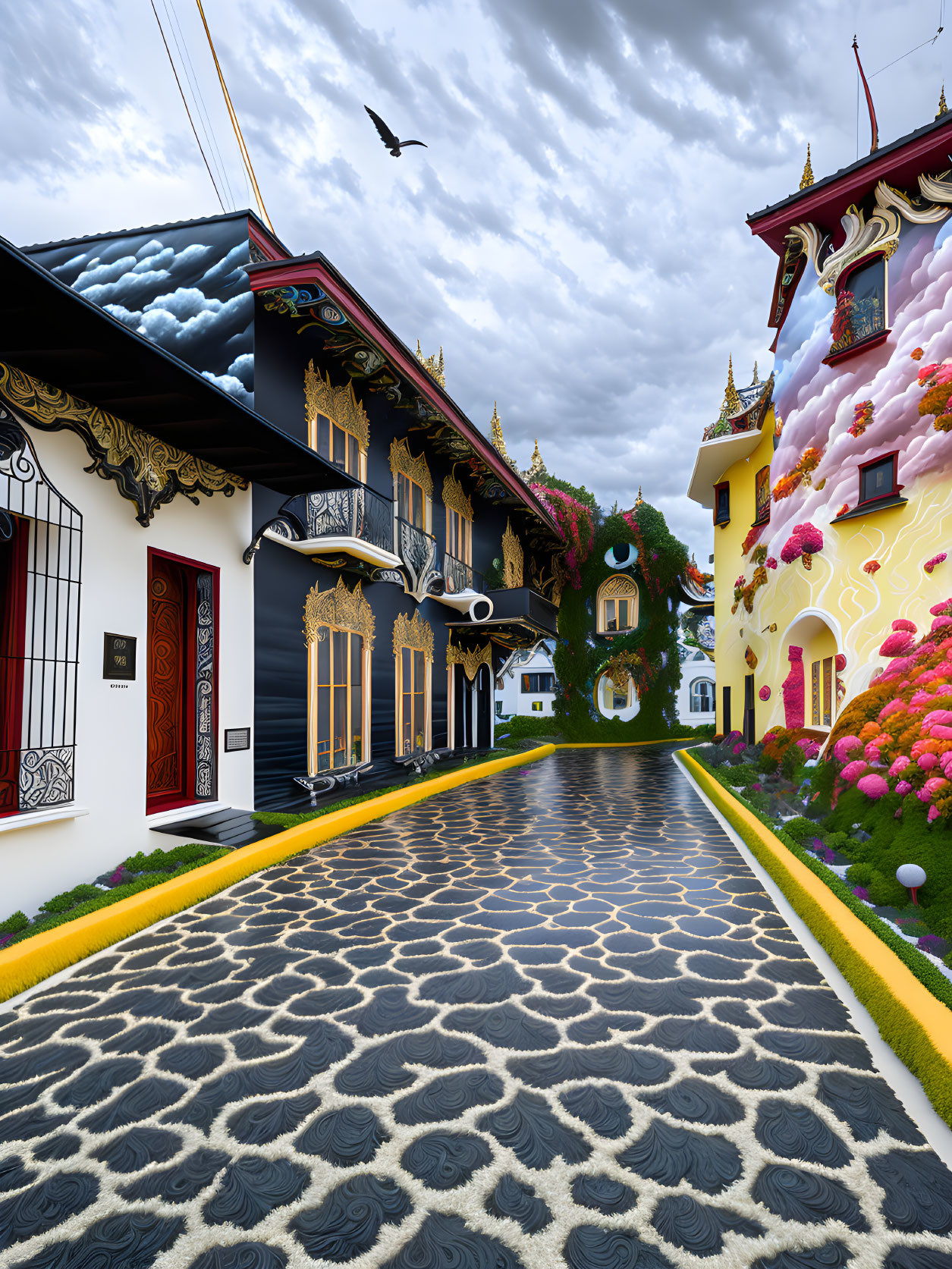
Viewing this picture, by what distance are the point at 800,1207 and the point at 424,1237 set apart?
1382 millimetres

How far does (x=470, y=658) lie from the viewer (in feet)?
56.4

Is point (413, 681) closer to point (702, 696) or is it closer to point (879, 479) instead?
point (879, 479)

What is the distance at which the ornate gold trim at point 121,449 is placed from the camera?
5.18 metres

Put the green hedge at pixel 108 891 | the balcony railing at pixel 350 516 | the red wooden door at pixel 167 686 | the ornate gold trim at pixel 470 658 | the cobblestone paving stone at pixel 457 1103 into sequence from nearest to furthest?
1. the cobblestone paving stone at pixel 457 1103
2. the green hedge at pixel 108 891
3. the red wooden door at pixel 167 686
4. the balcony railing at pixel 350 516
5. the ornate gold trim at pixel 470 658

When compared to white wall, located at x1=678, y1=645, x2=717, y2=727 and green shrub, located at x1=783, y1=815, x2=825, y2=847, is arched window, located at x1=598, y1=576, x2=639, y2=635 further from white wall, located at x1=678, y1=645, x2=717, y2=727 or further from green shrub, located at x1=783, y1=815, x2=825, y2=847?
green shrub, located at x1=783, y1=815, x2=825, y2=847

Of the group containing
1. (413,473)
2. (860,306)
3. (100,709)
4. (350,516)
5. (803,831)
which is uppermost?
(860,306)

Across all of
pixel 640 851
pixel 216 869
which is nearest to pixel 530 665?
pixel 640 851

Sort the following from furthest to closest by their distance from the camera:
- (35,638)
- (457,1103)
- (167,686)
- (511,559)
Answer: (511,559) < (167,686) < (35,638) < (457,1103)

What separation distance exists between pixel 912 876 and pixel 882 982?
144 cm

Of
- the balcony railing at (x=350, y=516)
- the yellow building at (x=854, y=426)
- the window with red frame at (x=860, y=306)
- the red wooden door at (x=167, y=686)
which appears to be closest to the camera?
the red wooden door at (x=167, y=686)

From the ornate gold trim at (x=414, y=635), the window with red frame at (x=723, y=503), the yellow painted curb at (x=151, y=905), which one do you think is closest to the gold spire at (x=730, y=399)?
the window with red frame at (x=723, y=503)

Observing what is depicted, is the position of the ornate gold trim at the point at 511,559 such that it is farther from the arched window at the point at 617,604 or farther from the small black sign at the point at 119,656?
the small black sign at the point at 119,656

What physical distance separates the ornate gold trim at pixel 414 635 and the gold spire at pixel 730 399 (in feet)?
34.6

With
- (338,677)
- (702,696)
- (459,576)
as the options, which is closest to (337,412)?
(338,677)
